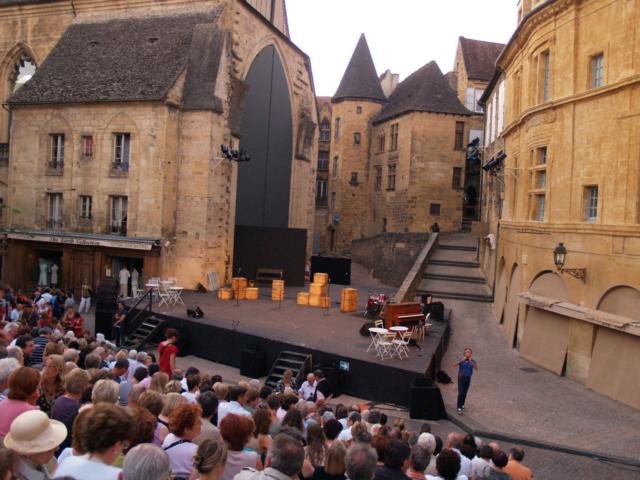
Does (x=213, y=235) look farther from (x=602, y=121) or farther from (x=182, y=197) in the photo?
(x=602, y=121)

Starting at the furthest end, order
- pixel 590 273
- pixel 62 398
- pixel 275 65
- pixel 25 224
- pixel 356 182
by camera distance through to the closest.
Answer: pixel 356 182 → pixel 275 65 → pixel 25 224 → pixel 590 273 → pixel 62 398

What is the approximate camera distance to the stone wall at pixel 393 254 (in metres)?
30.6

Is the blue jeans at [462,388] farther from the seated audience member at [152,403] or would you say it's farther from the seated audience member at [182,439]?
the seated audience member at [182,439]

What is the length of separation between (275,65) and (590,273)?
19.0 metres

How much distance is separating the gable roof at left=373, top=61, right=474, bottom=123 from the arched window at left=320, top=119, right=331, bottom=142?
43.0ft

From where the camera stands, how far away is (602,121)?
14242 mm

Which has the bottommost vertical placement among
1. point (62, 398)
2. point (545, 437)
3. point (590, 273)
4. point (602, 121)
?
point (545, 437)

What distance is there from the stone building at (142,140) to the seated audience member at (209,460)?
775 inches

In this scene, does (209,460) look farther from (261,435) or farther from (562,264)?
(562,264)

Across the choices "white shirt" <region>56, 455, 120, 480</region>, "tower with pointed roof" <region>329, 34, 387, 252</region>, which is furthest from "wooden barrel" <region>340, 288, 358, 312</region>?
"tower with pointed roof" <region>329, 34, 387, 252</region>

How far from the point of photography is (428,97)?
36.9 meters

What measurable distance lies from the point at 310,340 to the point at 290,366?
111cm

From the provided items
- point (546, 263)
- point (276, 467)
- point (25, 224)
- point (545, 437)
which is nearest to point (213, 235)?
point (25, 224)

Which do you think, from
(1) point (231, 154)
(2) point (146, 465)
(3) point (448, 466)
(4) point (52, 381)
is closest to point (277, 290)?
(1) point (231, 154)
